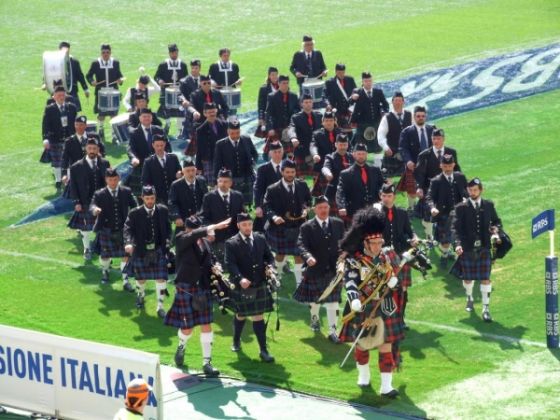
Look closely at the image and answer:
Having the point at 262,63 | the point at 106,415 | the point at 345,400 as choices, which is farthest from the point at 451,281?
the point at 262,63

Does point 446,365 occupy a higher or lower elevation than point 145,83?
lower

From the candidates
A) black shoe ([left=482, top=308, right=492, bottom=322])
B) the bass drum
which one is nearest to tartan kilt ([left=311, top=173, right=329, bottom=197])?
black shoe ([left=482, top=308, right=492, bottom=322])

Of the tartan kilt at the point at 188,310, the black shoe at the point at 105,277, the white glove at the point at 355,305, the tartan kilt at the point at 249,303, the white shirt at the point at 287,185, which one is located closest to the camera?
the white glove at the point at 355,305

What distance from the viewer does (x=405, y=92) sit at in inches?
1406

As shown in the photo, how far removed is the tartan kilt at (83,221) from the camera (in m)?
24.4

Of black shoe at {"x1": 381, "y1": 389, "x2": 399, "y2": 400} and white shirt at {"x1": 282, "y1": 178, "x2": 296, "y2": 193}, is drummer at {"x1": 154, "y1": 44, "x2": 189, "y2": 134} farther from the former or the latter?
black shoe at {"x1": 381, "y1": 389, "x2": 399, "y2": 400}

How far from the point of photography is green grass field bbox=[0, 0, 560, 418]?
61.9ft

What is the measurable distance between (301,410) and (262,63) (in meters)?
23.7

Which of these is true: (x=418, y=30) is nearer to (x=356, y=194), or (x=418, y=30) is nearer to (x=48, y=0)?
(x=48, y=0)

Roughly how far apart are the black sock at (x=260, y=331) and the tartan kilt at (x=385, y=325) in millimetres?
1620

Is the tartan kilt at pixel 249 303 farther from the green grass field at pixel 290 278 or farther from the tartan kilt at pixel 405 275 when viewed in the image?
the tartan kilt at pixel 405 275

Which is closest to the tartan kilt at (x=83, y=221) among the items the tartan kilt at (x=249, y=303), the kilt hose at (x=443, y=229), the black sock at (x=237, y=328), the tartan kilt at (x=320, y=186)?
the tartan kilt at (x=320, y=186)

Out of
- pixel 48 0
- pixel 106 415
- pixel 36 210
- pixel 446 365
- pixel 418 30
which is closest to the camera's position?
pixel 106 415

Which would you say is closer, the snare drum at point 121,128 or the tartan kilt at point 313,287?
the tartan kilt at point 313,287
